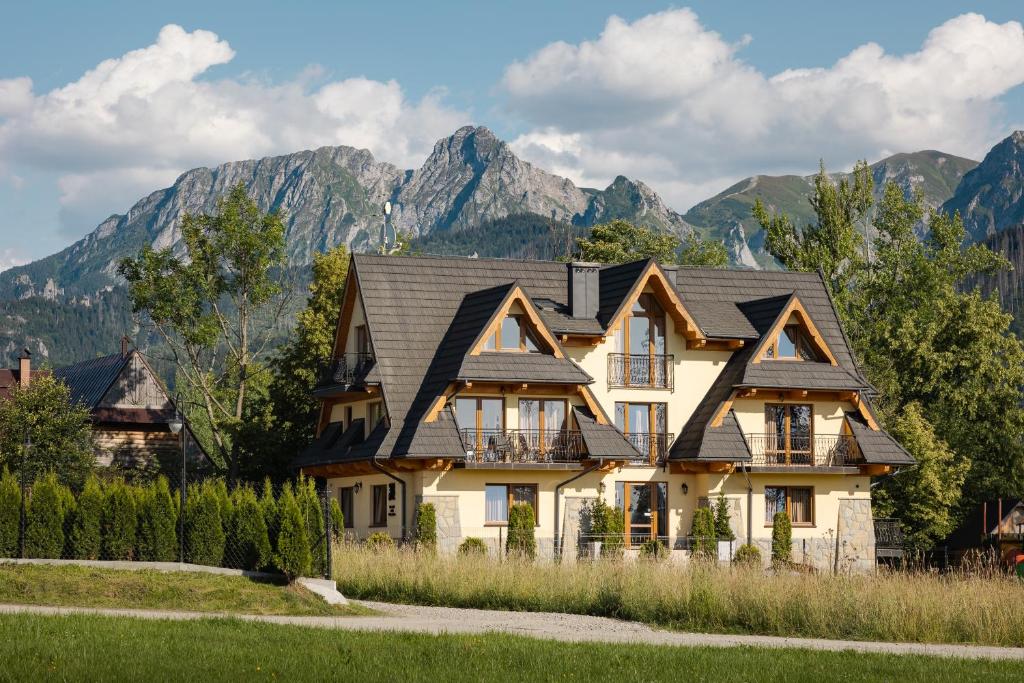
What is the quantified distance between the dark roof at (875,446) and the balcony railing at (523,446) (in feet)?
28.9

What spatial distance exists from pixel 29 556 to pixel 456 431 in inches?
597

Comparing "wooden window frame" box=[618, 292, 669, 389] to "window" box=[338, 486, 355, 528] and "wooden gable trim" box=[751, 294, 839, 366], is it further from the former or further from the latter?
"window" box=[338, 486, 355, 528]

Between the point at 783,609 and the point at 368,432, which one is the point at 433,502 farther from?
the point at 783,609

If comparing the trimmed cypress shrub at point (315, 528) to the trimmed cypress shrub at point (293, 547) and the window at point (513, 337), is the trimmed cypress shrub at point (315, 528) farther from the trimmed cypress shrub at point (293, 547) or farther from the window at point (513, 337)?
the window at point (513, 337)

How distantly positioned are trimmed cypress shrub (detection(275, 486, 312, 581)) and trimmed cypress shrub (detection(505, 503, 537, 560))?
541 inches

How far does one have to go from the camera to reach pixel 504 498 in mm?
43219

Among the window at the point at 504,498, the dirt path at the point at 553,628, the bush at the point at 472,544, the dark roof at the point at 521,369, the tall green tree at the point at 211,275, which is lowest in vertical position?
the dirt path at the point at 553,628

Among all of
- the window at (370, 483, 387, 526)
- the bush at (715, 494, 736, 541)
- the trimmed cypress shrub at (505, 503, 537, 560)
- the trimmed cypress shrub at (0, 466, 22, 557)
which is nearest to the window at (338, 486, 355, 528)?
the window at (370, 483, 387, 526)

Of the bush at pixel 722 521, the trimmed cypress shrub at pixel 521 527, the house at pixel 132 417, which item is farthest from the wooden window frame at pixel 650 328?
the house at pixel 132 417

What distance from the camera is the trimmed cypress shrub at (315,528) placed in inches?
1117

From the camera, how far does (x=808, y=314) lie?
45875 millimetres

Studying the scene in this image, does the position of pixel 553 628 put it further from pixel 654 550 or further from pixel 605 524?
pixel 605 524

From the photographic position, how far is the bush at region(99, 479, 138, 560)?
96.2ft

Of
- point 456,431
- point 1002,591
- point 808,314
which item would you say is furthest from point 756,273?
point 1002,591
